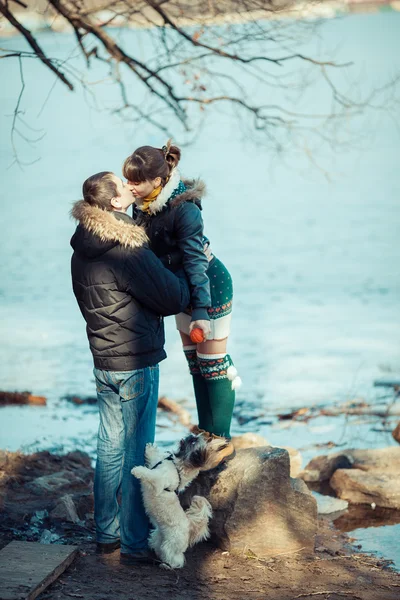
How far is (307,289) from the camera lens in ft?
52.6

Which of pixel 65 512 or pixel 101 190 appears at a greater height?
pixel 101 190

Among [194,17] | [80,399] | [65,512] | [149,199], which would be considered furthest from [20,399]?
[149,199]

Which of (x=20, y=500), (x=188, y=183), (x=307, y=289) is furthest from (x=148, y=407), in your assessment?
(x=307, y=289)

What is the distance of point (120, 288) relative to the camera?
3965mm

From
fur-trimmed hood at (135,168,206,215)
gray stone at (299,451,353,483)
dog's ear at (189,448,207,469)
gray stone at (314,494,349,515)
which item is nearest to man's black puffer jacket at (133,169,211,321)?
fur-trimmed hood at (135,168,206,215)

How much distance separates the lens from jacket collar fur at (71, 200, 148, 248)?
12.9 ft

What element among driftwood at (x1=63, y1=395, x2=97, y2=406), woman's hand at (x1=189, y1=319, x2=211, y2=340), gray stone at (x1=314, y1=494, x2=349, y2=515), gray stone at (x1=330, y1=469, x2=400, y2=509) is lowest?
gray stone at (x1=314, y1=494, x2=349, y2=515)

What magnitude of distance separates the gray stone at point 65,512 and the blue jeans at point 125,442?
2.14ft

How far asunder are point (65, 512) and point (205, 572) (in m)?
1.03

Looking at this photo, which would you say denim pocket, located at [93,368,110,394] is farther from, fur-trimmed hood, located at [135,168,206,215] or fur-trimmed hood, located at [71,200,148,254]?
fur-trimmed hood, located at [135,168,206,215]

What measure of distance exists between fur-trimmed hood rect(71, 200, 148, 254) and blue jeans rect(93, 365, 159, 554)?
617mm

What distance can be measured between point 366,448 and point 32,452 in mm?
2752

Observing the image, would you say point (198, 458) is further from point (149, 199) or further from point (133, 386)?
point (149, 199)

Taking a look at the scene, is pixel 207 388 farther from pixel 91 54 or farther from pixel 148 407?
pixel 91 54
